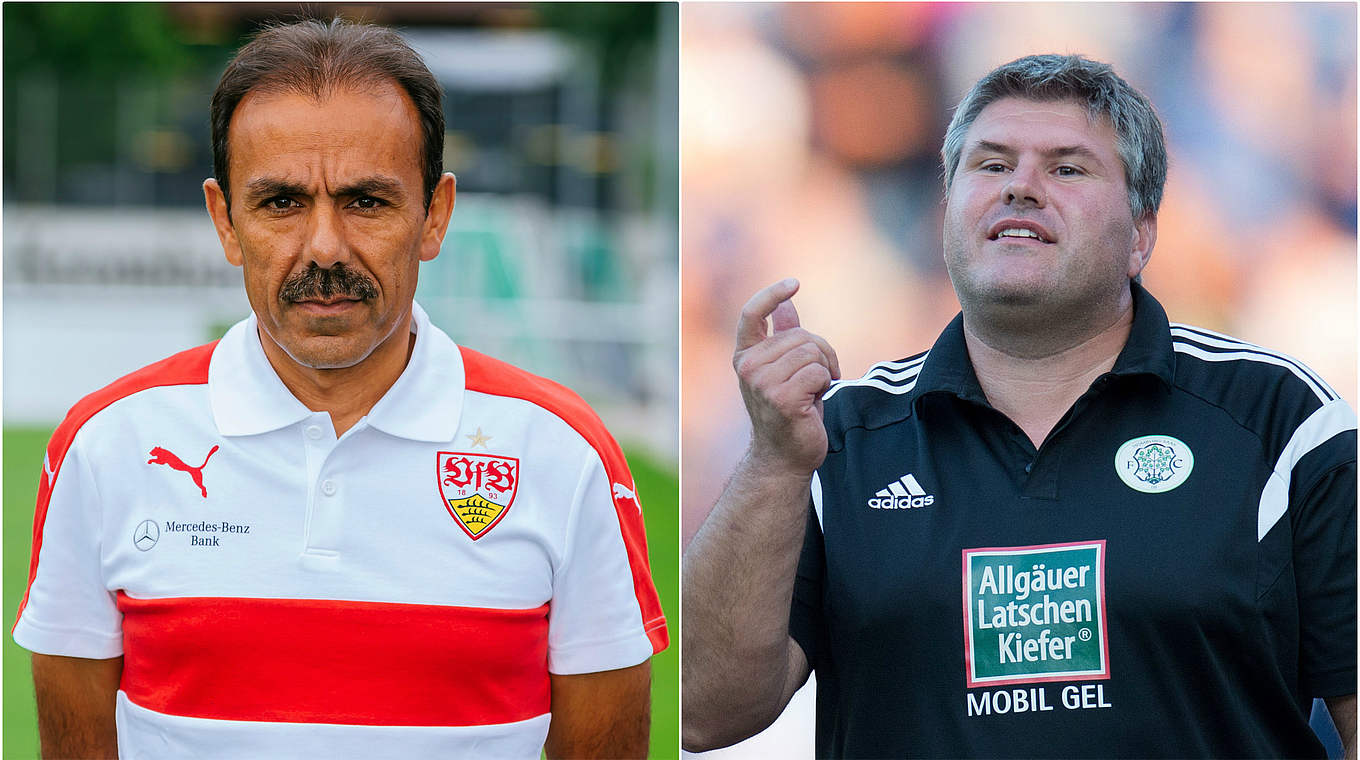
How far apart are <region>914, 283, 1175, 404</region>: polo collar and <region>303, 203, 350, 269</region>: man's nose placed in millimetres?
988

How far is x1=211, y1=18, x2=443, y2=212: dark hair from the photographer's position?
211 centimetres

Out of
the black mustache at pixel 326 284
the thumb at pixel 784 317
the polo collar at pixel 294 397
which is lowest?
the polo collar at pixel 294 397

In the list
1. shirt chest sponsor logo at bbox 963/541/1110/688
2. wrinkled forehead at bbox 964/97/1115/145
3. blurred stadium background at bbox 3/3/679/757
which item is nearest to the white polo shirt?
blurred stadium background at bbox 3/3/679/757

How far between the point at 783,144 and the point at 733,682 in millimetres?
957

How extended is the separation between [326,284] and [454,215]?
5344mm

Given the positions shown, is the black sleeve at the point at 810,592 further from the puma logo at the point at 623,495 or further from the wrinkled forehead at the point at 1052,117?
the wrinkled forehead at the point at 1052,117

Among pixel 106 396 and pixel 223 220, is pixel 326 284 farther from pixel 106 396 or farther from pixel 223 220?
pixel 106 396

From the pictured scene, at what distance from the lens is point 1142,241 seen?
2.29 meters

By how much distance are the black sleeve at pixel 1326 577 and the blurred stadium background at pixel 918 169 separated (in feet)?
0.65

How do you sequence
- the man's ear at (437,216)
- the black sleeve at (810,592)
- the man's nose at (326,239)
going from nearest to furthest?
the man's nose at (326,239) → the man's ear at (437,216) → the black sleeve at (810,592)

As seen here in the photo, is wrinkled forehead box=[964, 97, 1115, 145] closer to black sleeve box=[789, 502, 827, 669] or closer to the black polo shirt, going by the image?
the black polo shirt

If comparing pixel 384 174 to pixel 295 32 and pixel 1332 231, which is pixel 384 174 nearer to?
pixel 295 32

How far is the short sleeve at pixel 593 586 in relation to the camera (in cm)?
220

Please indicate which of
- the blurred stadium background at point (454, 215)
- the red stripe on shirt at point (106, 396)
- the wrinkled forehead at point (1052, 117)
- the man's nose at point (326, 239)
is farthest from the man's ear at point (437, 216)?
the wrinkled forehead at point (1052, 117)
